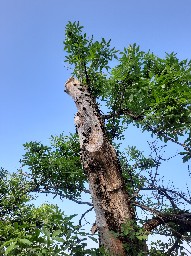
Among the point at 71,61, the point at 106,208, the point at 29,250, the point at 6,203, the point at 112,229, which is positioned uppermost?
the point at 71,61

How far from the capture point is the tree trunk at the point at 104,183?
16.8 feet

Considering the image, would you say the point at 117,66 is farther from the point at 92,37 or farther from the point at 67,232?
the point at 67,232

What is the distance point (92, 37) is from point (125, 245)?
6003mm

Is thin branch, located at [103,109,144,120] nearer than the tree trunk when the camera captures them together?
No

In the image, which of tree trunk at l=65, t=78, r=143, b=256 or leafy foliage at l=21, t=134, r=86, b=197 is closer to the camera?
tree trunk at l=65, t=78, r=143, b=256

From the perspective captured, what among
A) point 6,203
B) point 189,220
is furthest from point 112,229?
point 6,203

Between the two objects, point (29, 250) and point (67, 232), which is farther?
point (67, 232)

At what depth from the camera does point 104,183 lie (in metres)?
5.69

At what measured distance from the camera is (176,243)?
7.20 m

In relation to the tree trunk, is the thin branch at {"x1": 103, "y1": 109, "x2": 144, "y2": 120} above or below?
above

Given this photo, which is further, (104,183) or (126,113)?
(126,113)

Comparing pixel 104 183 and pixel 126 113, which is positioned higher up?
pixel 126 113

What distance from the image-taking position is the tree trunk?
16.8ft

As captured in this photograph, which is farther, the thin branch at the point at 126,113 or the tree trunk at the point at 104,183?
the thin branch at the point at 126,113
